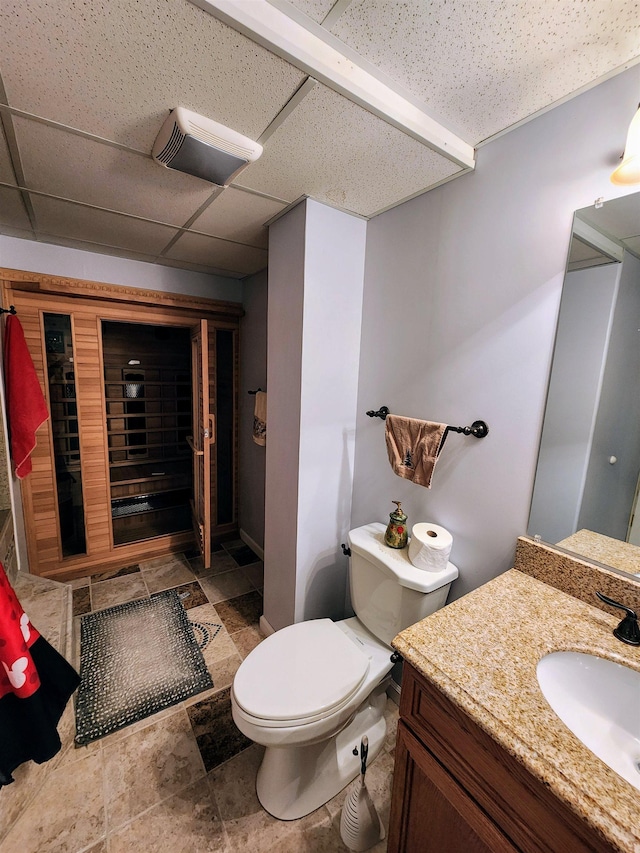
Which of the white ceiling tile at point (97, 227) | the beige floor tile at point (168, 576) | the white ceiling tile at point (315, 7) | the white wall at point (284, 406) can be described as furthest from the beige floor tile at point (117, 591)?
the white ceiling tile at point (315, 7)

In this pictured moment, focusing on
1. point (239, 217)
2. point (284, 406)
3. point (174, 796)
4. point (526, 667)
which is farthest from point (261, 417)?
point (526, 667)

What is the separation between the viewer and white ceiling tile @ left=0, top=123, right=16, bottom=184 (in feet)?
3.57

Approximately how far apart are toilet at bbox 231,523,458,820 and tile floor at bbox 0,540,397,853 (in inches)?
2.7

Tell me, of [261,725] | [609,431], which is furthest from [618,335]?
[261,725]

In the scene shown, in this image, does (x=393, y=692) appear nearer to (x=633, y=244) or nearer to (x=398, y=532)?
(x=398, y=532)

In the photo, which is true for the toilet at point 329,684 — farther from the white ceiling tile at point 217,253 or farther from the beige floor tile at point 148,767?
the white ceiling tile at point 217,253

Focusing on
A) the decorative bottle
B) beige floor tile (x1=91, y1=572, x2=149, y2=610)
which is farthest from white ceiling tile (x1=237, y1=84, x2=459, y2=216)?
beige floor tile (x1=91, y1=572, x2=149, y2=610)

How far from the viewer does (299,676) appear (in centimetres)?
118

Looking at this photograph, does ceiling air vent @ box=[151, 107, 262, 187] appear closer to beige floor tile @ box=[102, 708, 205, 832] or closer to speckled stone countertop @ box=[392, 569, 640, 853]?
speckled stone countertop @ box=[392, 569, 640, 853]

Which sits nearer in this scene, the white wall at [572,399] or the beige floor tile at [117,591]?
the white wall at [572,399]

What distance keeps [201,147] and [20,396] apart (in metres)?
1.74

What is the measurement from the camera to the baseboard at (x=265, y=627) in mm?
1950

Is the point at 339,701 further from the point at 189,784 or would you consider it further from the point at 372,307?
the point at 372,307

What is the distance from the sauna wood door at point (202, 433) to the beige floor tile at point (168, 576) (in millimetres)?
228
